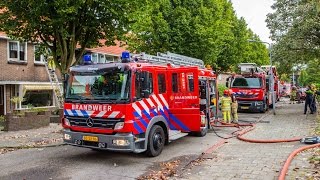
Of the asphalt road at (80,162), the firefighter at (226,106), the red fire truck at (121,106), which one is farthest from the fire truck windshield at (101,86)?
the firefighter at (226,106)

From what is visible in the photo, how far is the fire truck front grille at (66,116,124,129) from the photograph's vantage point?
27.3ft

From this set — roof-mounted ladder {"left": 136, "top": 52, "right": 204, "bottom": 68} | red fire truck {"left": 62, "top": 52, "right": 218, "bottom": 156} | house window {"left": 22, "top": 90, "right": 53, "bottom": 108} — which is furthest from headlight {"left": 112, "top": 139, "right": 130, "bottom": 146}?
house window {"left": 22, "top": 90, "right": 53, "bottom": 108}

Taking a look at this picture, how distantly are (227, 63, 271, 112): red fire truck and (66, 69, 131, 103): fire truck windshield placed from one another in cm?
1448

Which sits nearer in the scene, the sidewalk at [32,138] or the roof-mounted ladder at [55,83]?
the sidewalk at [32,138]

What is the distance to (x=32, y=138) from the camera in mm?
12672

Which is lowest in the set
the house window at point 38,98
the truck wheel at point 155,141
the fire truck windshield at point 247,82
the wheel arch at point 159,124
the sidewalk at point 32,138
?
the sidewalk at point 32,138

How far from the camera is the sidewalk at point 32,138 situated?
11.4 metres

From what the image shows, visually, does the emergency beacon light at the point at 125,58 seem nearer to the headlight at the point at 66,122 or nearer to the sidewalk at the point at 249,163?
the headlight at the point at 66,122

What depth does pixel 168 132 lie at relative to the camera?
10.0 metres

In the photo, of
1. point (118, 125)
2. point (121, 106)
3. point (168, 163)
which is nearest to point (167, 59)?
point (121, 106)

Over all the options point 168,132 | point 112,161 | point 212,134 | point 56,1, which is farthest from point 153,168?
point 56,1

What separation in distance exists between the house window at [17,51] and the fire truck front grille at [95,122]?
529 inches

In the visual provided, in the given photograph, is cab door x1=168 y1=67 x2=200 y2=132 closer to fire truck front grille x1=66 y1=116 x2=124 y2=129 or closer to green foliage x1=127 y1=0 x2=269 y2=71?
fire truck front grille x1=66 y1=116 x2=124 y2=129

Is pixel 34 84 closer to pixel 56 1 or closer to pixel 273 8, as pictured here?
pixel 56 1
